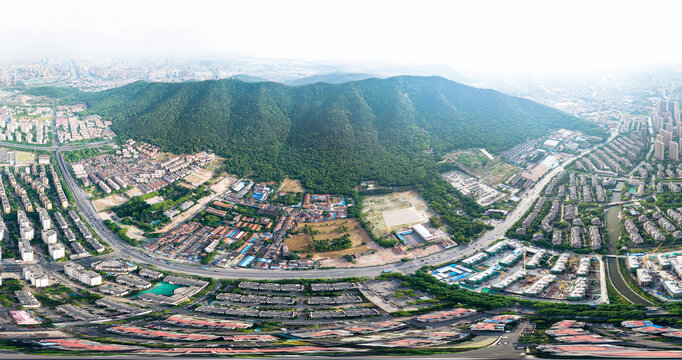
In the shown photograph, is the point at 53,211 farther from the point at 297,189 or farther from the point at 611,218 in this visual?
the point at 611,218

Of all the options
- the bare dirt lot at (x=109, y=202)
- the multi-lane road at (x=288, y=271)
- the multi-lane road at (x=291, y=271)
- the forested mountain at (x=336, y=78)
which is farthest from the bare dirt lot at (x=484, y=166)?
the forested mountain at (x=336, y=78)

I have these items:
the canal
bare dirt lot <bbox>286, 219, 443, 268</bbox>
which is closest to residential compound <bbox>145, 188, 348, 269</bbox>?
bare dirt lot <bbox>286, 219, 443, 268</bbox>

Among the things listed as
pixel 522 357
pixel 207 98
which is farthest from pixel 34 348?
pixel 207 98

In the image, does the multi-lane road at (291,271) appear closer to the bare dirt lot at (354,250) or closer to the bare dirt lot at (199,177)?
the bare dirt lot at (354,250)

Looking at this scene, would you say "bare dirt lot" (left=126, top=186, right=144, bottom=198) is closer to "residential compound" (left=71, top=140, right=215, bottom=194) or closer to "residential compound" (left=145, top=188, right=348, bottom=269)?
"residential compound" (left=71, top=140, right=215, bottom=194)

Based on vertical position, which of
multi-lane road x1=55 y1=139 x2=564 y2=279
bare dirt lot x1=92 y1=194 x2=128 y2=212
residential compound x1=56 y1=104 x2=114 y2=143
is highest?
residential compound x1=56 y1=104 x2=114 y2=143

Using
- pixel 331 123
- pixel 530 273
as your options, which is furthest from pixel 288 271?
pixel 331 123
